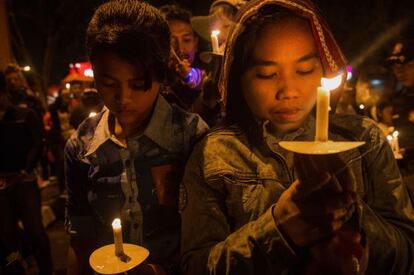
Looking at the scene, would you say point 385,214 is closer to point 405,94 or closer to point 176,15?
point 176,15

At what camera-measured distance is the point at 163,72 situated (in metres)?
2.04

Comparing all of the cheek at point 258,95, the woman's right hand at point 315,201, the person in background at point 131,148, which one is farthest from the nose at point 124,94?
the woman's right hand at point 315,201

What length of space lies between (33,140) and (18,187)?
64 cm

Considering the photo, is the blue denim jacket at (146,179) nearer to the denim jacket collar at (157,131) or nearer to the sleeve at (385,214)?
the denim jacket collar at (157,131)

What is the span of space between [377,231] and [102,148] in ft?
4.39

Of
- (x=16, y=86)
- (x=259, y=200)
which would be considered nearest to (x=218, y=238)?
(x=259, y=200)

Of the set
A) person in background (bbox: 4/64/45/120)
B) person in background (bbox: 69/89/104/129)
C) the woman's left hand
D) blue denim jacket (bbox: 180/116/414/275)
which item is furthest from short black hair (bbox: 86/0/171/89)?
person in background (bbox: 4/64/45/120)

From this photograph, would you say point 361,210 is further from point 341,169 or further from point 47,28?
point 47,28

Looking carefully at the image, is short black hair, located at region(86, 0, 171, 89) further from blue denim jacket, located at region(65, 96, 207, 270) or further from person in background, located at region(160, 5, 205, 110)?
person in background, located at region(160, 5, 205, 110)

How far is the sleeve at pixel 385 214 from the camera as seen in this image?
1479 mm

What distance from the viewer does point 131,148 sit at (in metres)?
2.08

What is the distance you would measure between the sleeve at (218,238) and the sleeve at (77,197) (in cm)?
70

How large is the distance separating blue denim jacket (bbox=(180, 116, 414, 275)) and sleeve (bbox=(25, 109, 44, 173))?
395 cm

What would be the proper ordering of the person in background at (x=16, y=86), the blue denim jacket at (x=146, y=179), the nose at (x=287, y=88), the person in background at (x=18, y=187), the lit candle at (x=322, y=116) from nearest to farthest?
1. the lit candle at (x=322, y=116)
2. the nose at (x=287, y=88)
3. the blue denim jacket at (x=146, y=179)
4. the person in background at (x=18, y=187)
5. the person in background at (x=16, y=86)
